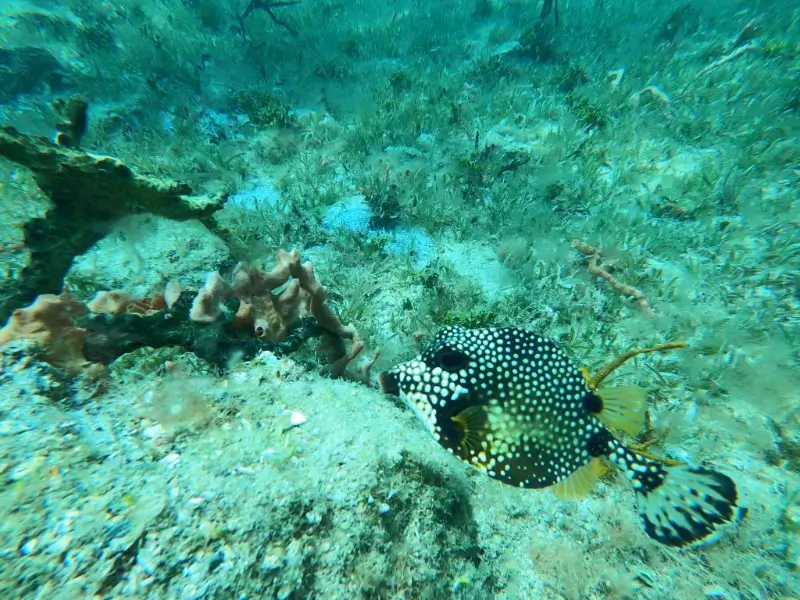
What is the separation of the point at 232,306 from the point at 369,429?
4.89ft

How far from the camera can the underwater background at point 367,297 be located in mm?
1737

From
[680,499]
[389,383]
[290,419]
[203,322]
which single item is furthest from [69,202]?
[680,499]

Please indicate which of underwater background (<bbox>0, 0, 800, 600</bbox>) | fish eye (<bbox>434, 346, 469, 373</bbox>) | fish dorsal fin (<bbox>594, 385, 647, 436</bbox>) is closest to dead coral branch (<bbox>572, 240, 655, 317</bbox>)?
underwater background (<bbox>0, 0, 800, 600</bbox>)

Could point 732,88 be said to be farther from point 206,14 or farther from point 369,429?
point 206,14

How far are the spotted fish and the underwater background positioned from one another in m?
0.31

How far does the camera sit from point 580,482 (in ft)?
8.60

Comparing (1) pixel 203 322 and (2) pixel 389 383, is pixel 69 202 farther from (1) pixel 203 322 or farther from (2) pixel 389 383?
(2) pixel 389 383

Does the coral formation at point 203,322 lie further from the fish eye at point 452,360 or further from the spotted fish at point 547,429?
the spotted fish at point 547,429

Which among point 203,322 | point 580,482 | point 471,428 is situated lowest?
point 580,482

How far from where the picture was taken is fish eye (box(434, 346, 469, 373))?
8.84 feet

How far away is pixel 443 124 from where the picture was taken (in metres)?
8.48

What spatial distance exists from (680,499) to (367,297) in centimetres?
360

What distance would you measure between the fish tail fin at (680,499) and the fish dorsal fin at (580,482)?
0.45ft

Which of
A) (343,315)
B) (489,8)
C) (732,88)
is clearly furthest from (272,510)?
(489,8)
